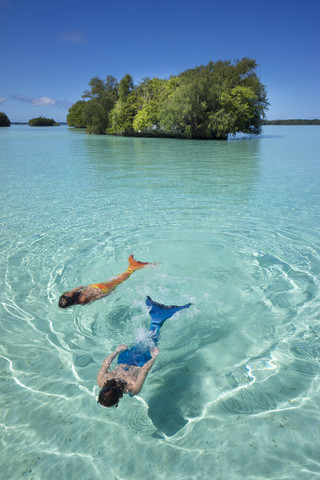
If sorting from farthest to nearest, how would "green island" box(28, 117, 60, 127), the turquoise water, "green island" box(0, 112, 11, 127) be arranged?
"green island" box(28, 117, 60, 127) → "green island" box(0, 112, 11, 127) → the turquoise water

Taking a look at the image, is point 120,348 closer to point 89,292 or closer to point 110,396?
point 110,396

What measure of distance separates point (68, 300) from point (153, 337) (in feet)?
4.77

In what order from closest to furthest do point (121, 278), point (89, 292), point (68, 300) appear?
point (68, 300) < point (89, 292) < point (121, 278)

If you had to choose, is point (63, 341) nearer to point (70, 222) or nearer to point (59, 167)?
point (70, 222)

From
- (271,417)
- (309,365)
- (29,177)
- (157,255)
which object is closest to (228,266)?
Result: (157,255)

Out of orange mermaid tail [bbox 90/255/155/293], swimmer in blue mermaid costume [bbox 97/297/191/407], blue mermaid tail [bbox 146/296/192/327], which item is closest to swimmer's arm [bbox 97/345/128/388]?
swimmer in blue mermaid costume [bbox 97/297/191/407]

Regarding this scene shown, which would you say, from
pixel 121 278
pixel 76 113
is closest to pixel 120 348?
pixel 121 278

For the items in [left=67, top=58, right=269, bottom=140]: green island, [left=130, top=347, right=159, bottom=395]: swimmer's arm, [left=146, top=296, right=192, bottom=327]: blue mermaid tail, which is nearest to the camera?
[left=130, top=347, right=159, bottom=395]: swimmer's arm

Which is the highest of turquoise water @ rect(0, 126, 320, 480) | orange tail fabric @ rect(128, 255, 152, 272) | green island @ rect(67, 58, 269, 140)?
green island @ rect(67, 58, 269, 140)

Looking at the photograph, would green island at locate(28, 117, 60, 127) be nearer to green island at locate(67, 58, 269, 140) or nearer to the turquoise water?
green island at locate(67, 58, 269, 140)

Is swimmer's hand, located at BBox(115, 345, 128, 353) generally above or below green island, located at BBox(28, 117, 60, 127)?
below

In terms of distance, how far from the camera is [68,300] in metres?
4.29

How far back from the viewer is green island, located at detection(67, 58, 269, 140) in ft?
128

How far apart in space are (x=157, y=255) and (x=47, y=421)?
3.71 meters
